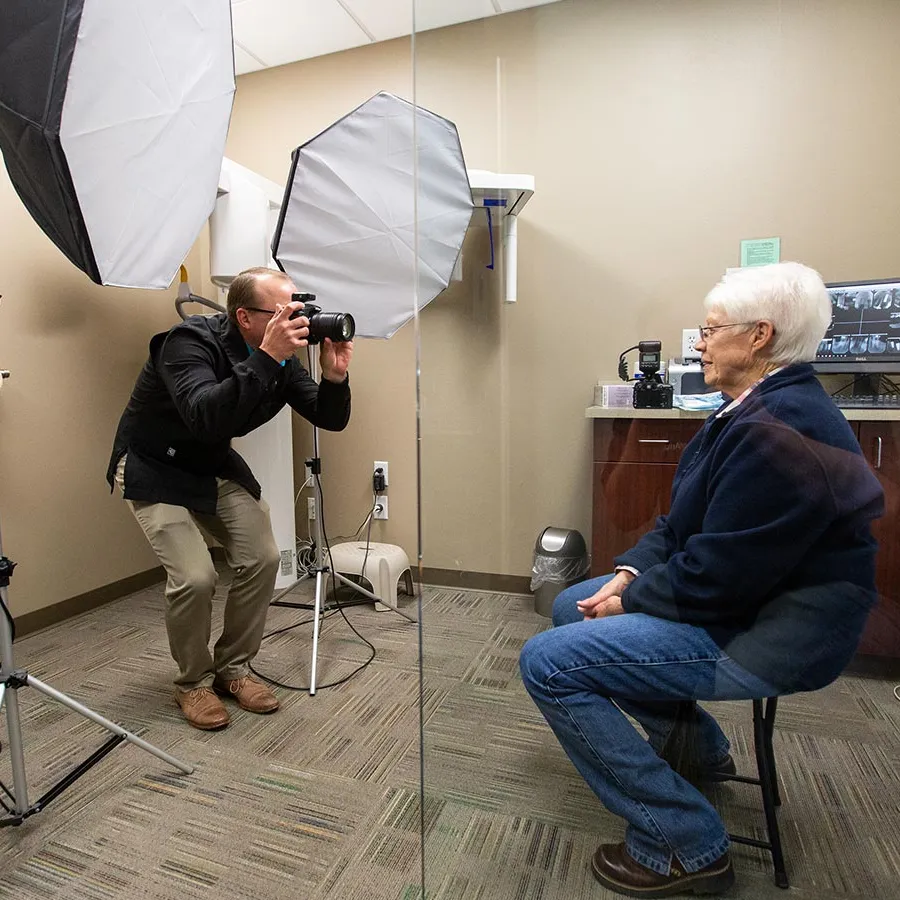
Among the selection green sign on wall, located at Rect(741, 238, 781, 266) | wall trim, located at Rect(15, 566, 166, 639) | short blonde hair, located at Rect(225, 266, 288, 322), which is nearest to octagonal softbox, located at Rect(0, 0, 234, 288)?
short blonde hair, located at Rect(225, 266, 288, 322)

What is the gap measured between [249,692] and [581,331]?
1.27 metres

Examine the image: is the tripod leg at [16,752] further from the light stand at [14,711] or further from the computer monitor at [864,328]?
the computer monitor at [864,328]

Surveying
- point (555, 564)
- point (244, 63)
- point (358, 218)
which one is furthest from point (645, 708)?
point (244, 63)

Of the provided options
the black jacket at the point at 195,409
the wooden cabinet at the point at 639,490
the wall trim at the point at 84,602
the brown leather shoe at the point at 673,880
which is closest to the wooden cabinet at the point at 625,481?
the wooden cabinet at the point at 639,490

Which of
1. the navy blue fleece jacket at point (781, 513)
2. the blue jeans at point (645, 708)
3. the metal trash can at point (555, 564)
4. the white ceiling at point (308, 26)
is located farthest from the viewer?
the white ceiling at point (308, 26)

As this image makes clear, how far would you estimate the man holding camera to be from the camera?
1533 mm

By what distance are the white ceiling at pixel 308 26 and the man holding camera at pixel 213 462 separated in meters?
1.29

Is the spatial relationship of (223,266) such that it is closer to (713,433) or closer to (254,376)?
(254,376)

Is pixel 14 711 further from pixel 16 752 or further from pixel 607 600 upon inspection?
pixel 607 600

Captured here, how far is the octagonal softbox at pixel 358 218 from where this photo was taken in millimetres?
1787

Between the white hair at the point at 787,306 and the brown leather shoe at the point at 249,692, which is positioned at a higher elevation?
the white hair at the point at 787,306

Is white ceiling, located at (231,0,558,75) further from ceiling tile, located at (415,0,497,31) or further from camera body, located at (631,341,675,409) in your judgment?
camera body, located at (631,341,675,409)

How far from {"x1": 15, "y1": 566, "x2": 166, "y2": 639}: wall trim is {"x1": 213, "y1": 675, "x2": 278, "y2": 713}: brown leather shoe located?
826 millimetres

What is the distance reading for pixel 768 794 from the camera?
38.0 inches
